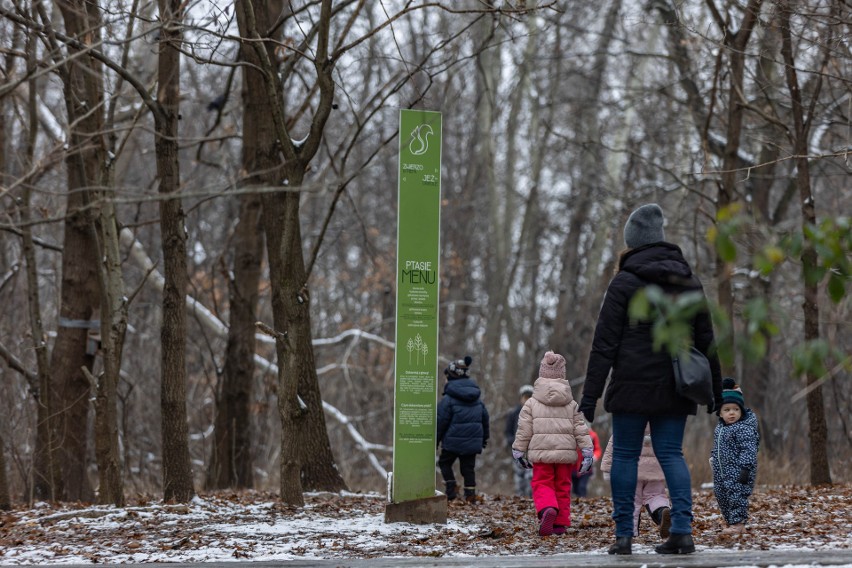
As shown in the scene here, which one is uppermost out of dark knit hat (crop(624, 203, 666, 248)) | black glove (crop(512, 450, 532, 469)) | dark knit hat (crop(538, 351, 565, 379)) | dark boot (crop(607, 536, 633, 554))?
dark knit hat (crop(624, 203, 666, 248))

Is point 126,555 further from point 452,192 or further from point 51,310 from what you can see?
point 452,192

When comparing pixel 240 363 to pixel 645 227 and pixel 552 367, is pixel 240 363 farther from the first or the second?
pixel 645 227

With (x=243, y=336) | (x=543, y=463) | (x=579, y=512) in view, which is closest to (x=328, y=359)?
(x=243, y=336)

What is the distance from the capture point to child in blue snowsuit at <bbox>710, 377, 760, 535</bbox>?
7.23m

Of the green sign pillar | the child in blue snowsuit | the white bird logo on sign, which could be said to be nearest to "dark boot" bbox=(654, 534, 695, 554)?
the child in blue snowsuit

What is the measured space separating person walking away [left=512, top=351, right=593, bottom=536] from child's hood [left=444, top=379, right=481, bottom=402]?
2834 millimetres

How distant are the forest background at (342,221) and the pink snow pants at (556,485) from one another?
7.52ft

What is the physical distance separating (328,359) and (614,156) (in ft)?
28.5

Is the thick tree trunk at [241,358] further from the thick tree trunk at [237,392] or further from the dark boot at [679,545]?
the dark boot at [679,545]

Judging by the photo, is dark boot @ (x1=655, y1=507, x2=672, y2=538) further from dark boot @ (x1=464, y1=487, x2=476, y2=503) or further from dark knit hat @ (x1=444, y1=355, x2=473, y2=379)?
dark knit hat @ (x1=444, y1=355, x2=473, y2=379)

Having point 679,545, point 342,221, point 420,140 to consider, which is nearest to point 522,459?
point 679,545

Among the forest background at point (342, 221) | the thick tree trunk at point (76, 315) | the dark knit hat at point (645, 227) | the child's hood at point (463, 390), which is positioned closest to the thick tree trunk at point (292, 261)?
the forest background at point (342, 221)

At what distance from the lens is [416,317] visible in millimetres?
8508

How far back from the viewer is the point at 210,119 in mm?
23953
